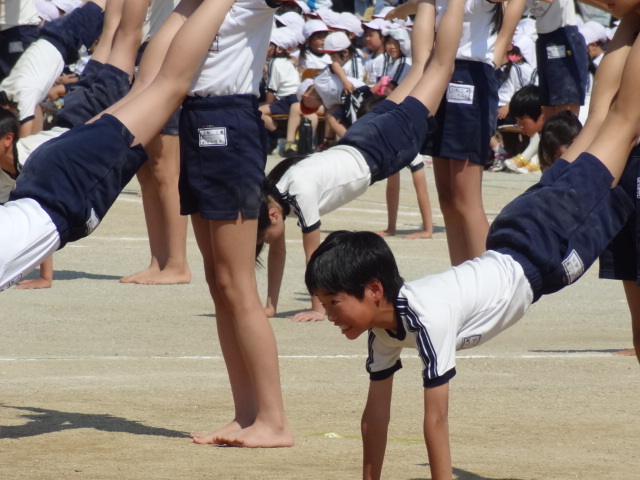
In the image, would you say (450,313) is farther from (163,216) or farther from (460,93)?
(163,216)

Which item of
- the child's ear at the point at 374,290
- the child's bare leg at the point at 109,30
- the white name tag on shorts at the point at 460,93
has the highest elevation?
the child's ear at the point at 374,290

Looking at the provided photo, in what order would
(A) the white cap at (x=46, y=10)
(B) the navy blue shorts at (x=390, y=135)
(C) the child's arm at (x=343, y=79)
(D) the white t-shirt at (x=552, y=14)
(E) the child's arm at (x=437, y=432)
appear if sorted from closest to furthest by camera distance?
(E) the child's arm at (x=437, y=432), (B) the navy blue shorts at (x=390, y=135), (D) the white t-shirt at (x=552, y=14), (C) the child's arm at (x=343, y=79), (A) the white cap at (x=46, y=10)

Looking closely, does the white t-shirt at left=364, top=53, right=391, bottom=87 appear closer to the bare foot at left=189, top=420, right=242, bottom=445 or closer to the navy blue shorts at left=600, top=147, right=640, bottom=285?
the bare foot at left=189, top=420, right=242, bottom=445

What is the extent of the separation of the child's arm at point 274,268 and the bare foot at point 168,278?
1.27 m

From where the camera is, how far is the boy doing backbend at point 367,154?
233 inches

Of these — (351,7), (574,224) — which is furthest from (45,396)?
(351,7)

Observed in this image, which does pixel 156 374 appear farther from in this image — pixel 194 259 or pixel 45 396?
pixel 194 259

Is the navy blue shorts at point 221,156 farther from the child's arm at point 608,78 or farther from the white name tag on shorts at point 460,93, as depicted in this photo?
the white name tag on shorts at point 460,93

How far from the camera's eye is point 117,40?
6027 millimetres

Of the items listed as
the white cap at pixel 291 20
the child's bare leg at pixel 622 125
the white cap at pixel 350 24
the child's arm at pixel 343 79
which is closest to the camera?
the child's bare leg at pixel 622 125

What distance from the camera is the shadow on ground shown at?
483 cm

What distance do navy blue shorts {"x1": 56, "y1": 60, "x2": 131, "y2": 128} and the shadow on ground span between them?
167cm

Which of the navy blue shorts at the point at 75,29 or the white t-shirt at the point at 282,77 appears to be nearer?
the navy blue shorts at the point at 75,29

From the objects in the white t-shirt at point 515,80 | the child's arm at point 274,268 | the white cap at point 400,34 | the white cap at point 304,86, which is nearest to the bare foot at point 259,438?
the child's arm at point 274,268
